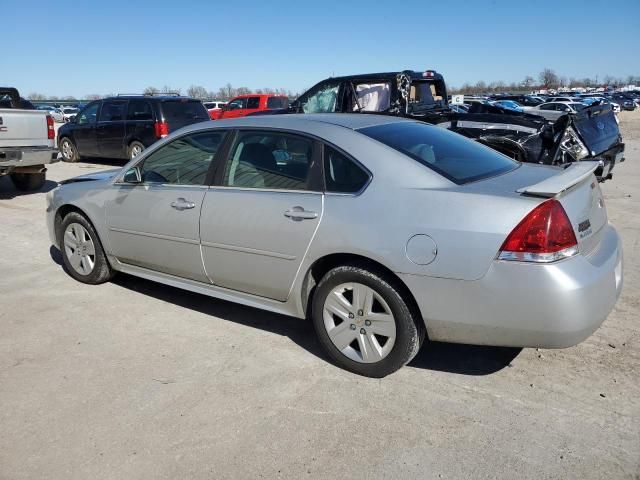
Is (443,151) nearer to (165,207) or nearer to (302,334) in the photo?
(302,334)

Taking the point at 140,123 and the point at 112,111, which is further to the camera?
the point at 112,111

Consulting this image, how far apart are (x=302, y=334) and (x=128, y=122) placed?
10.1m

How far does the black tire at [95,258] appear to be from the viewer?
4.78m

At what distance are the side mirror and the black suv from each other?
7767 millimetres

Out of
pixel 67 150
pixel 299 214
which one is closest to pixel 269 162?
pixel 299 214

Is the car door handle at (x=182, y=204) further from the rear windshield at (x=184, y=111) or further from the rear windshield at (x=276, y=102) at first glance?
the rear windshield at (x=276, y=102)

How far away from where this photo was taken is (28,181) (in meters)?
9.91

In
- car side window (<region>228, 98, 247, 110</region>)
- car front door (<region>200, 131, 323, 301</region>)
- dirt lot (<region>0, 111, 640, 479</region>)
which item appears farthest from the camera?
car side window (<region>228, 98, 247, 110</region>)

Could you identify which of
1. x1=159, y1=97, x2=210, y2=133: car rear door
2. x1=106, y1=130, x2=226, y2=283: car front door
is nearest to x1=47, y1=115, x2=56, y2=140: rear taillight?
x1=159, y1=97, x2=210, y2=133: car rear door

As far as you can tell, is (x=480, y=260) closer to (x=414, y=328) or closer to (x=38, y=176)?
(x=414, y=328)

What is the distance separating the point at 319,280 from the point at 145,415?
4.19ft

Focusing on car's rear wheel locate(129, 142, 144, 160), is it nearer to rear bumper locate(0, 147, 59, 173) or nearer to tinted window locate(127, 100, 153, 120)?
tinted window locate(127, 100, 153, 120)

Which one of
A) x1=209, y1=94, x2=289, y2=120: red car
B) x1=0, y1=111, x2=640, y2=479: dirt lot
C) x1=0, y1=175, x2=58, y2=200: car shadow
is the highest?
x1=209, y1=94, x2=289, y2=120: red car

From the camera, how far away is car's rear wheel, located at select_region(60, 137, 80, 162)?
14.2m
